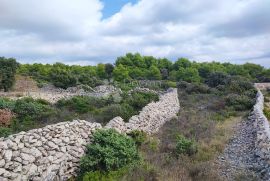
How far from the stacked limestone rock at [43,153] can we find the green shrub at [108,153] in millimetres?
313

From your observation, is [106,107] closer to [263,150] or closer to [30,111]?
[30,111]

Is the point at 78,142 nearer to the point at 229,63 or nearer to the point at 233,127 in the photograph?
the point at 233,127

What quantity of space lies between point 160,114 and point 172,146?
6.83 metres

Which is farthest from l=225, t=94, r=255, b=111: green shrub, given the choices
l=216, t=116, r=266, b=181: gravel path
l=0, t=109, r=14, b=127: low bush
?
l=0, t=109, r=14, b=127: low bush

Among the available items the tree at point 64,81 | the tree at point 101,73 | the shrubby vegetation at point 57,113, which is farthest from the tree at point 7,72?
the tree at point 101,73

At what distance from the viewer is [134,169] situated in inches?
400

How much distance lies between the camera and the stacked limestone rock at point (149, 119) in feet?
47.9

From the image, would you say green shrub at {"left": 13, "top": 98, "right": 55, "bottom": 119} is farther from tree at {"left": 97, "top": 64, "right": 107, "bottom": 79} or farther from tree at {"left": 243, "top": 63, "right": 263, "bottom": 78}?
tree at {"left": 243, "top": 63, "right": 263, "bottom": 78}

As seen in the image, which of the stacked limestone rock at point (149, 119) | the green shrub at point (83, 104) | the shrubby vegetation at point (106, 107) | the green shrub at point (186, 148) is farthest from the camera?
the green shrub at point (83, 104)

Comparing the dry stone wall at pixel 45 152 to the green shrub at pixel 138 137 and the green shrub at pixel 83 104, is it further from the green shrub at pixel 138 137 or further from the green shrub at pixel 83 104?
the green shrub at pixel 83 104

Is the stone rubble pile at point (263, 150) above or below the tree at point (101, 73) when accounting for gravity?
below

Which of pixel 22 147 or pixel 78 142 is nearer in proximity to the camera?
pixel 22 147

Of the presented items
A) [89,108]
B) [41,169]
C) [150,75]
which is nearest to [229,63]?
[150,75]

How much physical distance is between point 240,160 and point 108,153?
4694mm
